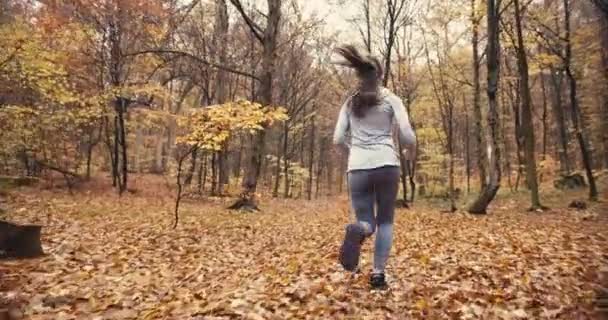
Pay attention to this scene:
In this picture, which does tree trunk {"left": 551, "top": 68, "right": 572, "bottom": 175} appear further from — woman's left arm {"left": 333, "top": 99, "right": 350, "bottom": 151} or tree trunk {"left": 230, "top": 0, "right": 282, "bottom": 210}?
woman's left arm {"left": 333, "top": 99, "right": 350, "bottom": 151}

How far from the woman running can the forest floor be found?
50 centimetres

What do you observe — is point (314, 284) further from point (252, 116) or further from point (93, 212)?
point (93, 212)

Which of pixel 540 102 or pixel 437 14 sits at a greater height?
pixel 437 14

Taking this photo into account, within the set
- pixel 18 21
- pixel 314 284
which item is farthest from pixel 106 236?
pixel 18 21

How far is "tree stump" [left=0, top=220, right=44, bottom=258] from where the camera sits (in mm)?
Result: 6023

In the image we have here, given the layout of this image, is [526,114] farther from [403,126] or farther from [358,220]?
[358,220]

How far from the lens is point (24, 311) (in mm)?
3891

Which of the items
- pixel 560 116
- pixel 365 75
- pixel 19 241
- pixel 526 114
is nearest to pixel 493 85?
pixel 526 114

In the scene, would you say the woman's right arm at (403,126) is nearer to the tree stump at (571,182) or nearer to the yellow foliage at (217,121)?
the yellow foliage at (217,121)

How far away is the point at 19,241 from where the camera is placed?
619cm

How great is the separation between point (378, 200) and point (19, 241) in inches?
210

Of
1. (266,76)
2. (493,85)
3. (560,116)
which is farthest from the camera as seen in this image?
(560,116)

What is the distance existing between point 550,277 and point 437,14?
71.6ft

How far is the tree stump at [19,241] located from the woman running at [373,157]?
4.92 m
